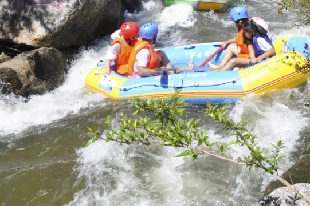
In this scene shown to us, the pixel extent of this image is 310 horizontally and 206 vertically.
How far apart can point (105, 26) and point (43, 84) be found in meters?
2.53

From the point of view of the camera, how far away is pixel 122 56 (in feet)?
19.6

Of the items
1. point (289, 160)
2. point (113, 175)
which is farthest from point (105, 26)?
point (289, 160)

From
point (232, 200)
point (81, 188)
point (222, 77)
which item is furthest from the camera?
point (222, 77)

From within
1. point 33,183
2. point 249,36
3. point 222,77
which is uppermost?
point 249,36

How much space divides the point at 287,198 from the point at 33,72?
497 centimetres

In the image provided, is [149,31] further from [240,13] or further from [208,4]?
[208,4]

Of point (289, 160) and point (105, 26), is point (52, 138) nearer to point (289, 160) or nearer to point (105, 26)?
point (289, 160)

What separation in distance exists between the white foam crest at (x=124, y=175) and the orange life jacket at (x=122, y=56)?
180 centimetres

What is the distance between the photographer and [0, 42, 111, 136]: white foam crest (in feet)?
17.4

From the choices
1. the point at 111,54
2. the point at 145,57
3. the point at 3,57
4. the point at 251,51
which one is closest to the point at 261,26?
the point at 251,51

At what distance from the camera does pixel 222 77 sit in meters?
5.20

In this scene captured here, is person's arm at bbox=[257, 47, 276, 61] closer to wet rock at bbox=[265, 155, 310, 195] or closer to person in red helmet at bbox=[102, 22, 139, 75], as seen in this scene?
person in red helmet at bbox=[102, 22, 139, 75]

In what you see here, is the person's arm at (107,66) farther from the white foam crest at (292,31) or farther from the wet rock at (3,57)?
the white foam crest at (292,31)

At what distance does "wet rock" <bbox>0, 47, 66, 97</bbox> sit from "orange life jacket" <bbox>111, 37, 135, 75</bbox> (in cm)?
126
